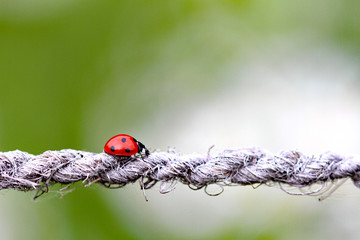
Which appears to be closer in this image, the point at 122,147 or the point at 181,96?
Answer: the point at 122,147

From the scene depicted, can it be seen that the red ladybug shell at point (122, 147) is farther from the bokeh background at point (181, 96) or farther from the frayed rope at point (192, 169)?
the bokeh background at point (181, 96)

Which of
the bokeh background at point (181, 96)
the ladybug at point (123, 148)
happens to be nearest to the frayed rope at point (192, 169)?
the ladybug at point (123, 148)

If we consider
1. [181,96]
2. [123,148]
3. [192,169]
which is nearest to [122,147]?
[123,148]

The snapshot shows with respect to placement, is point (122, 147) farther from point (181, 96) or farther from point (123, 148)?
point (181, 96)

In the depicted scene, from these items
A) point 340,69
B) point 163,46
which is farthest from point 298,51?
point 163,46

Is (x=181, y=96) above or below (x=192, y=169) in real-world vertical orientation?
above
